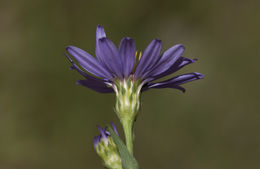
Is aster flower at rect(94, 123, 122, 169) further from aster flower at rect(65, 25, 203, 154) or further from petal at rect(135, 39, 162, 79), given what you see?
petal at rect(135, 39, 162, 79)

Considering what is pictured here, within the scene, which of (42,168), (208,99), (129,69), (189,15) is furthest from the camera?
(189,15)

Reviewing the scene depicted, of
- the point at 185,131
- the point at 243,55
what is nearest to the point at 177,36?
the point at 243,55

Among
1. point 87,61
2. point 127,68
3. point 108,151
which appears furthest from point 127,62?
point 108,151

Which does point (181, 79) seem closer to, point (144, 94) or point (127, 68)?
point (127, 68)

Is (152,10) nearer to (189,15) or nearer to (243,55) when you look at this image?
(189,15)

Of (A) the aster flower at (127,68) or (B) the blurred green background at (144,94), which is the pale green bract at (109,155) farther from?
(B) the blurred green background at (144,94)

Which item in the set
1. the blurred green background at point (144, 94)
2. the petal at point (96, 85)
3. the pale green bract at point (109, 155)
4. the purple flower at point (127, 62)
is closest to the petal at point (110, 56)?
the purple flower at point (127, 62)

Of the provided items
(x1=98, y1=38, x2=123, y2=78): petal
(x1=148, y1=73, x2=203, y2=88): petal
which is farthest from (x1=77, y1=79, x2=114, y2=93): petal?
(x1=148, y1=73, x2=203, y2=88): petal
